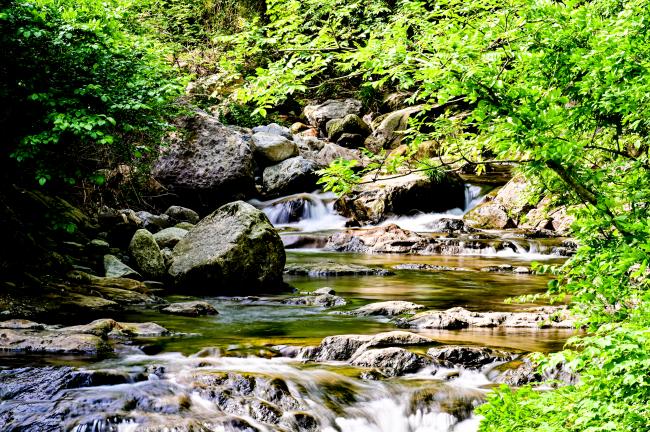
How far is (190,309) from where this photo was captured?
31.2 feet

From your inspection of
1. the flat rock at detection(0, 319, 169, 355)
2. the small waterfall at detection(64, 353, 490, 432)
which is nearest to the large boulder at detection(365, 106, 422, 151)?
the flat rock at detection(0, 319, 169, 355)

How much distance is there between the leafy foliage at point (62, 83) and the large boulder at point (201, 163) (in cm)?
1177

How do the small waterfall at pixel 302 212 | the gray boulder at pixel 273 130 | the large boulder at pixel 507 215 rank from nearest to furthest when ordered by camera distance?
the large boulder at pixel 507 215 → the small waterfall at pixel 302 212 → the gray boulder at pixel 273 130

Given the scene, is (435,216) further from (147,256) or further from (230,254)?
(147,256)

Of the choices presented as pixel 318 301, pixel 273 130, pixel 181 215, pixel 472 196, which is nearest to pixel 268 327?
pixel 318 301

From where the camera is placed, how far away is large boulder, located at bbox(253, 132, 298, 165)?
996 inches

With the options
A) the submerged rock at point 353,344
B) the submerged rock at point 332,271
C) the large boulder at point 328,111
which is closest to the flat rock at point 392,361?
the submerged rock at point 353,344

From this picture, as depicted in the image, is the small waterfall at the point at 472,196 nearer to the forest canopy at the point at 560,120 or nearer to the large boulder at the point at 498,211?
the large boulder at the point at 498,211

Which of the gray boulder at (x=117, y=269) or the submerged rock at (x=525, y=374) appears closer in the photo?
the submerged rock at (x=525, y=374)

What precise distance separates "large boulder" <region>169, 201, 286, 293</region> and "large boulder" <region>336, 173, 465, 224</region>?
10894 millimetres

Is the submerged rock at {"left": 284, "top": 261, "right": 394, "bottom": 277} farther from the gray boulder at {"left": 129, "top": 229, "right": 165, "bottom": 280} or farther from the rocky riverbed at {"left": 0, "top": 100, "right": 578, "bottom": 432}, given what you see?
the gray boulder at {"left": 129, "top": 229, "right": 165, "bottom": 280}

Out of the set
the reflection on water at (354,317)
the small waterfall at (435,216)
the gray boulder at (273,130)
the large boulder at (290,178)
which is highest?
the gray boulder at (273,130)

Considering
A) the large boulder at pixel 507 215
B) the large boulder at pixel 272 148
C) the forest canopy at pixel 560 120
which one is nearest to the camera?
the forest canopy at pixel 560 120

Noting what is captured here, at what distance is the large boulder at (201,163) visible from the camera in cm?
A: 2097
